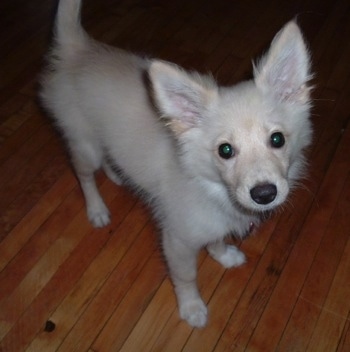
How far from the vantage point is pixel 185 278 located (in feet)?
6.97

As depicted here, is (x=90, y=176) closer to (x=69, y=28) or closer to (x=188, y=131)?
(x=69, y=28)

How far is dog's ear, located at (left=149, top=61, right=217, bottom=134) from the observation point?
152 centimetres

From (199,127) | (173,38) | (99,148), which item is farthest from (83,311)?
(173,38)

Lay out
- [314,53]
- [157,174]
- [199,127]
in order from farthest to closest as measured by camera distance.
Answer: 1. [314,53]
2. [157,174]
3. [199,127]

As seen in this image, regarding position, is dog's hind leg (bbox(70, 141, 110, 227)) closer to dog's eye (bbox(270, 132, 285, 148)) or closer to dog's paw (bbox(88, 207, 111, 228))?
dog's paw (bbox(88, 207, 111, 228))

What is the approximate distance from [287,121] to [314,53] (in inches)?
94.8

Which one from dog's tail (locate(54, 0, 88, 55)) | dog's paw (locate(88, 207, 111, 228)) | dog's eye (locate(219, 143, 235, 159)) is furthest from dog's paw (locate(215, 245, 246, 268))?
dog's tail (locate(54, 0, 88, 55))

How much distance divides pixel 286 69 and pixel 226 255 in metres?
1.16

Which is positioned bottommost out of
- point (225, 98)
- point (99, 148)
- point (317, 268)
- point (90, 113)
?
point (317, 268)

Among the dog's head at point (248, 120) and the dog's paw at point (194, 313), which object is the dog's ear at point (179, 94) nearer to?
the dog's head at point (248, 120)

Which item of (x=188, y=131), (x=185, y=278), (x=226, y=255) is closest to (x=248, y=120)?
(x=188, y=131)

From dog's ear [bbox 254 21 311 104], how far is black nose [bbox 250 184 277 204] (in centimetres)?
43

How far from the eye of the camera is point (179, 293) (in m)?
2.23

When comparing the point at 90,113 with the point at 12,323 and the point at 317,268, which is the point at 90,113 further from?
the point at 317,268
